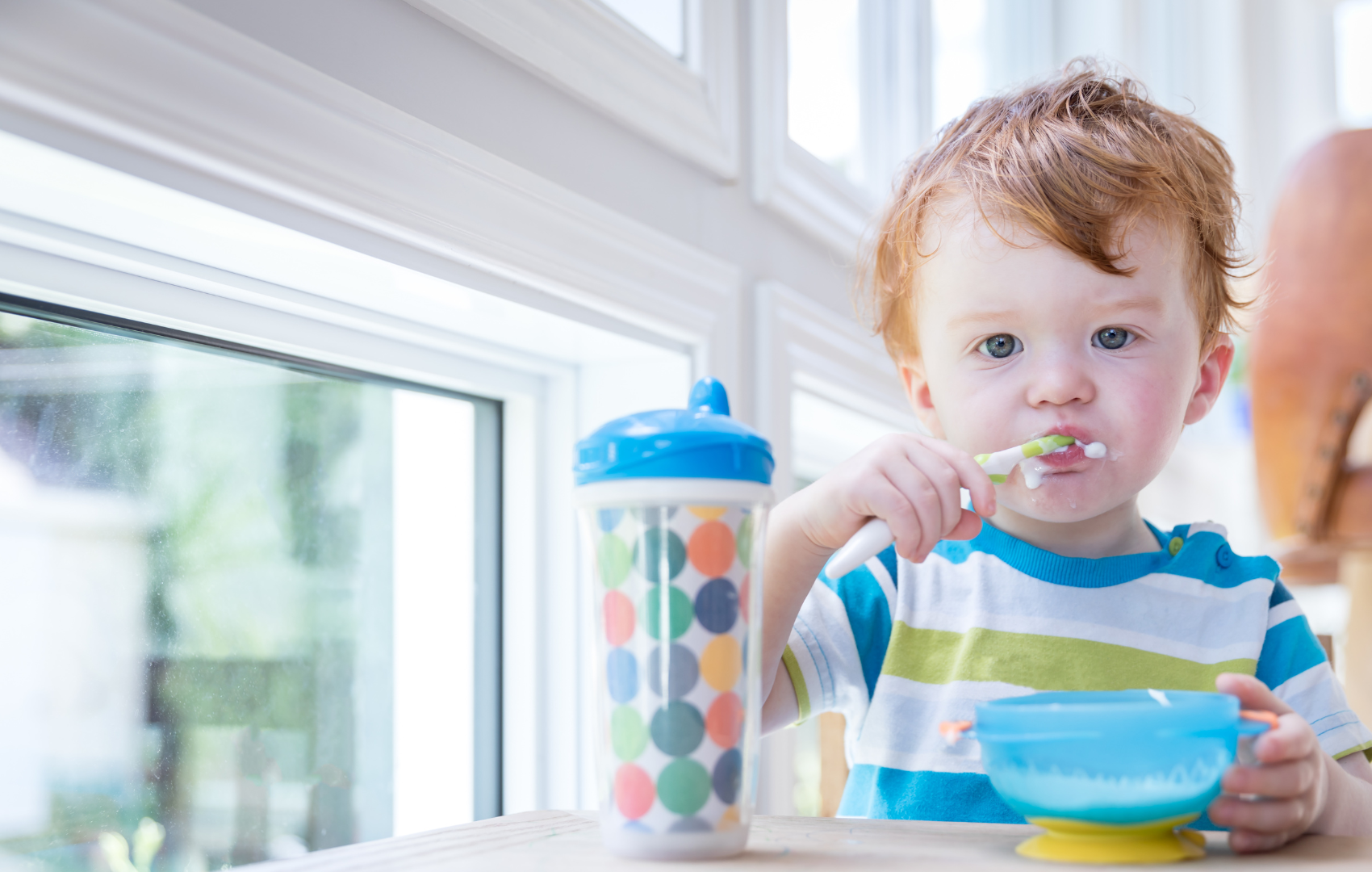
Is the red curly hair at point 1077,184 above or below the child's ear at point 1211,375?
above

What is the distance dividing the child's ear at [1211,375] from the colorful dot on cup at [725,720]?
0.53m

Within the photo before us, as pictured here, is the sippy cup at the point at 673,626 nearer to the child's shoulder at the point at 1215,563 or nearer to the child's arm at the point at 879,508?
the child's arm at the point at 879,508

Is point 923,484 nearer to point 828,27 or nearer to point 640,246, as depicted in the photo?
point 640,246

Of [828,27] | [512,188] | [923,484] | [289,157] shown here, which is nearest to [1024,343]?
[923,484]

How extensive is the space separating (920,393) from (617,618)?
476mm

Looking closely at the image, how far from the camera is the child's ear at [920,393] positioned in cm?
86

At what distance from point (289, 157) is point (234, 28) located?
0.07m

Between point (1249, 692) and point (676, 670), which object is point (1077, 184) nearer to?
point (1249, 692)

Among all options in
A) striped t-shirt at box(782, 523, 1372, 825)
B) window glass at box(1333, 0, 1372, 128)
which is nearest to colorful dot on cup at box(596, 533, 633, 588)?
striped t-shirt at box(782, 523, 1372, 825)

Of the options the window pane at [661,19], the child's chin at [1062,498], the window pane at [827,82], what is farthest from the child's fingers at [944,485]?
the window pane at [827,82]

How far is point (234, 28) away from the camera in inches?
22.3

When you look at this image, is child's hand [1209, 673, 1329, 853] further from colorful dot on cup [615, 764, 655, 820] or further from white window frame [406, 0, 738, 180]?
white window frame [406, 0, 738, 180]

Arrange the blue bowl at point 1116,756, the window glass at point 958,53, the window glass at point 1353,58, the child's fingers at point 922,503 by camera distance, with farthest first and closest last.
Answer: the window glass at point 1353,58, the window glass at point 958,53, the child's fingers at point 922,503, the blue bowl at point 1116,756

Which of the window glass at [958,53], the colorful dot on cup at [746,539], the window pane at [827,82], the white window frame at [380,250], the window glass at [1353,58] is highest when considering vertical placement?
the window glass at [1353,58]
